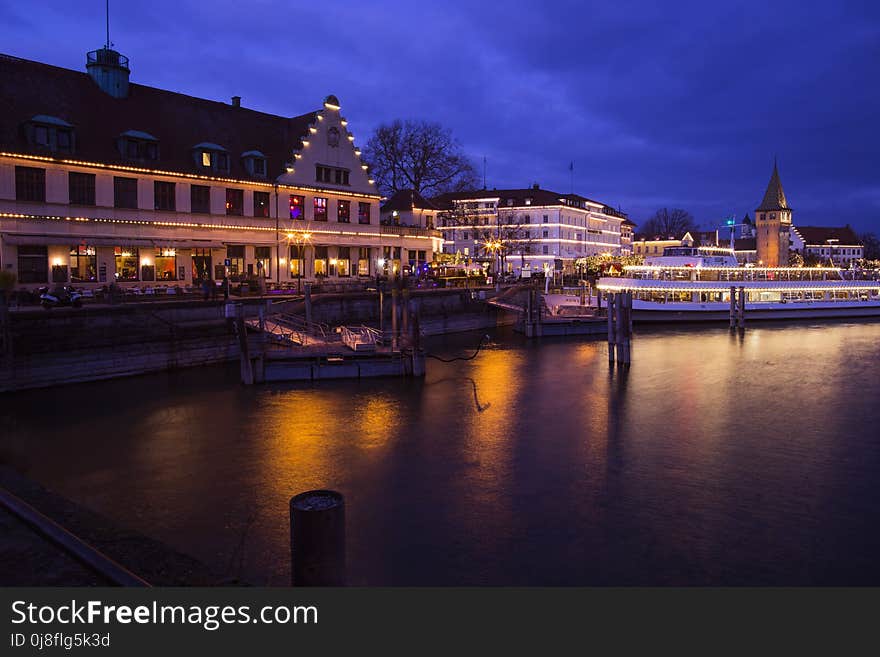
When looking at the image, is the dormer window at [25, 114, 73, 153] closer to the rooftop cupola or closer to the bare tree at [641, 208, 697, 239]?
the rooftop cupola

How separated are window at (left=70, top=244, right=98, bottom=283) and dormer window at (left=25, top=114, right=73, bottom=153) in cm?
Answer: 548

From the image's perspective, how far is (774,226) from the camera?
114 m

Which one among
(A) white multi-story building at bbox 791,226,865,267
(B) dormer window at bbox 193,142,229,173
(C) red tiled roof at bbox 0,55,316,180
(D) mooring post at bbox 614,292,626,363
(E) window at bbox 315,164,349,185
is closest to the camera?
(D) mooring post at bbox 614,292,626,363

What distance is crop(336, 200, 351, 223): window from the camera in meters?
51.8

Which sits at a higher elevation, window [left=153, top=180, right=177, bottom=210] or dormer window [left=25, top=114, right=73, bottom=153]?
dormer window [left=25, top=114, right=73, bottom=153]

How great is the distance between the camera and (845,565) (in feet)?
35.4

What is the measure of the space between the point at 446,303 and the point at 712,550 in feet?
119

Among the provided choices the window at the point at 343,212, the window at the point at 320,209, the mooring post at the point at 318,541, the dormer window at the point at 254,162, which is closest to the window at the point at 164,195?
the dormer window at the point at 254,162

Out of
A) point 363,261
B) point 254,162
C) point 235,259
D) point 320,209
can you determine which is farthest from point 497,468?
point 363,261

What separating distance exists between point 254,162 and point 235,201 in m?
3.41

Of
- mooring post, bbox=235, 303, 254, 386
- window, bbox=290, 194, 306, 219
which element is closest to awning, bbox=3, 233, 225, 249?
window, bbox=290, 194, 306, 219

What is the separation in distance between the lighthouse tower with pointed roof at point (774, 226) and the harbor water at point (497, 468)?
311 feet

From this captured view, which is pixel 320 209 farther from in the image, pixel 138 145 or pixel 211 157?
pixel 138 145

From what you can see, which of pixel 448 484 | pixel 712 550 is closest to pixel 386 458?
pixel 448 484
